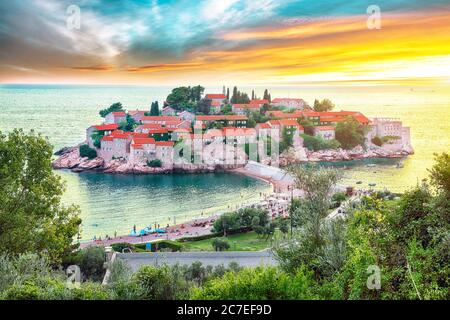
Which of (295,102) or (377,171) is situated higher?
(295,102)

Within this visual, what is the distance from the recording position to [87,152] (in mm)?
12906

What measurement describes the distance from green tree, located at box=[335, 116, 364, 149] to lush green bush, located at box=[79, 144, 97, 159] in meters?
7.09

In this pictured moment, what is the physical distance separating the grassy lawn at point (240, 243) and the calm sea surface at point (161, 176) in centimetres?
215

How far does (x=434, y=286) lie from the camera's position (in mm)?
2064

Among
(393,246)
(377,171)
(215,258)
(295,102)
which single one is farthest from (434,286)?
(295,102)

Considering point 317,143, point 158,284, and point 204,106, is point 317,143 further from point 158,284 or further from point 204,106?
point 158,284

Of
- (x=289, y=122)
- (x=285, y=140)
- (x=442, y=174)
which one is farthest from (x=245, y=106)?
(x=442, y=174)

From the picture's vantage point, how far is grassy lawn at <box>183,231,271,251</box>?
239 inches

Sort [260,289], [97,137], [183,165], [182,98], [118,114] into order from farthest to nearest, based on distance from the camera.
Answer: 1. [182,98]
2. [118,114]
3. [183,165]
4. [97,137]
5. [260,289]

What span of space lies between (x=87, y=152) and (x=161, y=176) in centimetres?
209

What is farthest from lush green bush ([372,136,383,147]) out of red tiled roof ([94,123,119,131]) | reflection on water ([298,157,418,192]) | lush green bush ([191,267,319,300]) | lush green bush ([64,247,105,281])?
lush green bush ([191,267,319,300])

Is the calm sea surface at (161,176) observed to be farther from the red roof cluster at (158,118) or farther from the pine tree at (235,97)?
the pine tree at (235,97)

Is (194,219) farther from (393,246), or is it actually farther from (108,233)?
(393,246)
